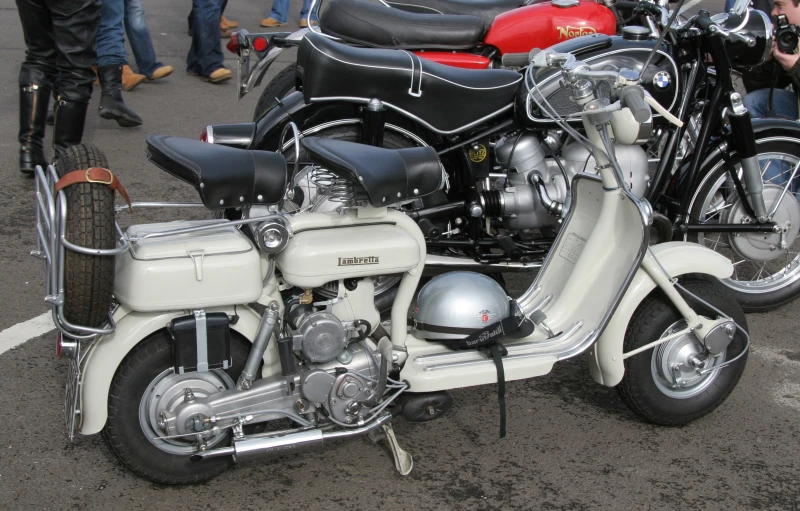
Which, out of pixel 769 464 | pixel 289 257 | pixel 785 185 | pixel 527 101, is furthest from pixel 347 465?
pixel 785 185

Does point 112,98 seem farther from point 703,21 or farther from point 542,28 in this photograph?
point 703,21

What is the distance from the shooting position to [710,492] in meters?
2.87

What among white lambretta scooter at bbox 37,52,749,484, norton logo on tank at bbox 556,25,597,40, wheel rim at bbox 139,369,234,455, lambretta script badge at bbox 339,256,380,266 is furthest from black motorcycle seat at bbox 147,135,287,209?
norton logo on tank at bbox 556,25,597,40

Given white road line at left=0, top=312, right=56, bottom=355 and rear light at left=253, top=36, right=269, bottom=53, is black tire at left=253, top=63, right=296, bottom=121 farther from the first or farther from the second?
white road line at left=0, top=312, right=56, bottom=355

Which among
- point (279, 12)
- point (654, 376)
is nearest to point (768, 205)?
point (654, 376)

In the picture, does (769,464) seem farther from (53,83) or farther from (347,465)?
(53,83)

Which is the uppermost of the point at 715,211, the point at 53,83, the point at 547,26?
the point at 547,26

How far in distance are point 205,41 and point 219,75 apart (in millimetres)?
309

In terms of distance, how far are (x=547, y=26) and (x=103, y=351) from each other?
3369 mm

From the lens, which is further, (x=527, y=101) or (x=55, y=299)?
(x=527, y=101)

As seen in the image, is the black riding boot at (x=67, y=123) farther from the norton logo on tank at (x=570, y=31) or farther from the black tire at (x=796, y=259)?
the black tire at (x=796, y=259)

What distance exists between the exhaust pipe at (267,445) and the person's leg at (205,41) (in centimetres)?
535

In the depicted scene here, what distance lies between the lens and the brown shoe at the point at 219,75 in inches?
295

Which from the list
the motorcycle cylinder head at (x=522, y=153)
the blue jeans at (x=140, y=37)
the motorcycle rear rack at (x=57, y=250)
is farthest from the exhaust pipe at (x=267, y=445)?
the blue jeans at (x=140, y=37)
